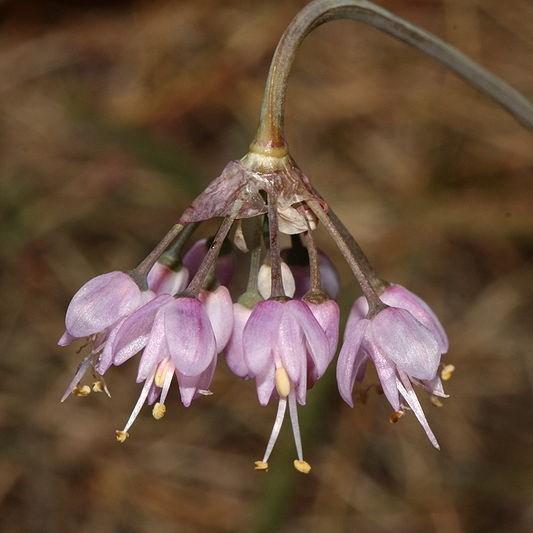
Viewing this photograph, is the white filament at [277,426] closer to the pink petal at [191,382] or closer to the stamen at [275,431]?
the stamen at [275,431]

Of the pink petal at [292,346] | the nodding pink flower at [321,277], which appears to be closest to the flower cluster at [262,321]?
the pink petal at [292,346]

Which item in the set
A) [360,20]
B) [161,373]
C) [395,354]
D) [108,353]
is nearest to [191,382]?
[161,373]

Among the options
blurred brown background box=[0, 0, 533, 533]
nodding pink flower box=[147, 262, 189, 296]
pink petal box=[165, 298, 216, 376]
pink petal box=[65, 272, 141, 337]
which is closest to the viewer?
pink petal box=[165, 298, 216, 376]

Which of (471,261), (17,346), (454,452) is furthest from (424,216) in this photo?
(17,346)

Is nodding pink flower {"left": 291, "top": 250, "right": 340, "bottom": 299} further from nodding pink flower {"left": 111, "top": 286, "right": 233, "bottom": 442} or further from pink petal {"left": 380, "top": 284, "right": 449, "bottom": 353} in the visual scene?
nodding pink flower {"left": 111, "top": 286, "right": 233, "bottom": 442}

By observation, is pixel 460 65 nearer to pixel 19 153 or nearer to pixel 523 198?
pixel 523 198

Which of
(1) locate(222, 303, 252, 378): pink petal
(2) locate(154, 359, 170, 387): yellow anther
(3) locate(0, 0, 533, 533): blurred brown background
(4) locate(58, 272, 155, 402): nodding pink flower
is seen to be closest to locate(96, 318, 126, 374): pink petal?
(4) locate(58, 272, 155, 402): nodding pink flower

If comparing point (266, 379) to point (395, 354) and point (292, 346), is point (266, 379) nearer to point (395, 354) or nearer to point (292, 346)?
point (292, 346)
